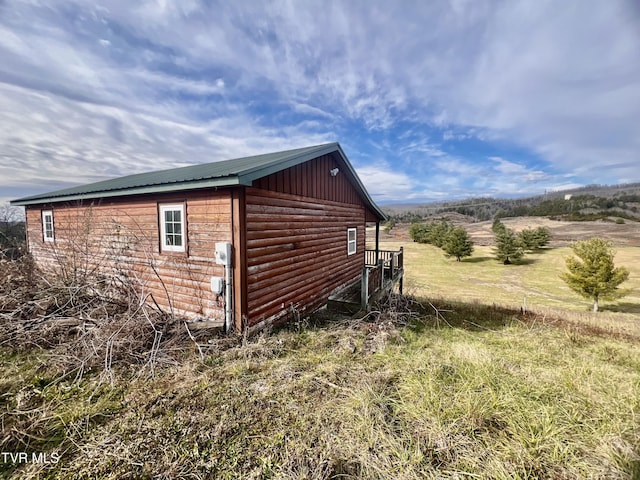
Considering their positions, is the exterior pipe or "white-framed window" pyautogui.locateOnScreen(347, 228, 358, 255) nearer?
the exterior pipe

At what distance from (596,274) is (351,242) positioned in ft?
56.2

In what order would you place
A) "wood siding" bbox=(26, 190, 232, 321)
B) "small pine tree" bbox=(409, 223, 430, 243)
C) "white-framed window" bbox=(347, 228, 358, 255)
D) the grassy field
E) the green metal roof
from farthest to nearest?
"small pine tree" bbox=(409, 223, 430, 243) < the grassy field < "white-framed window" bbox=(347, 228, 358, 255) < "wood siding" bbox=(26, 190, 232, 321) < the green metal roof

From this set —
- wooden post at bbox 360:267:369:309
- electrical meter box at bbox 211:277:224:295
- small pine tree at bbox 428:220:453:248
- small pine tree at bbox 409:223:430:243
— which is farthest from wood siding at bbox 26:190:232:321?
small pine tree at bbox 409:223:430:243

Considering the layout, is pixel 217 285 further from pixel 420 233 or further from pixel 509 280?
pixel 420 233

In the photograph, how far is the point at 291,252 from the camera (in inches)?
261

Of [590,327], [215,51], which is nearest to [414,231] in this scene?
[590,327]

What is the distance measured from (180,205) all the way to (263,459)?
15.9ft

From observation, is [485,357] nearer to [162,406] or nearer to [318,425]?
[318,425]

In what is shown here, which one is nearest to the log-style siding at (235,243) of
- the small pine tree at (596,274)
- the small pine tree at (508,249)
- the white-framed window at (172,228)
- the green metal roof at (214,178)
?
the white-framed window at (172,228)

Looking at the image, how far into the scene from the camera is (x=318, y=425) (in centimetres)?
295

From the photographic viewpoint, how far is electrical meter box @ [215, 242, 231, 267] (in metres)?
4.98

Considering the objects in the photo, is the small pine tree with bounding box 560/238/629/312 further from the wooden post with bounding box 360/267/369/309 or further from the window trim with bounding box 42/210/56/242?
the window trim with bounding box 42/210/56/242

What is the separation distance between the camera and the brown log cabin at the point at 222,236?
509 centimetres

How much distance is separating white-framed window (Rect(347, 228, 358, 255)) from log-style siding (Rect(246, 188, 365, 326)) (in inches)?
13.6
